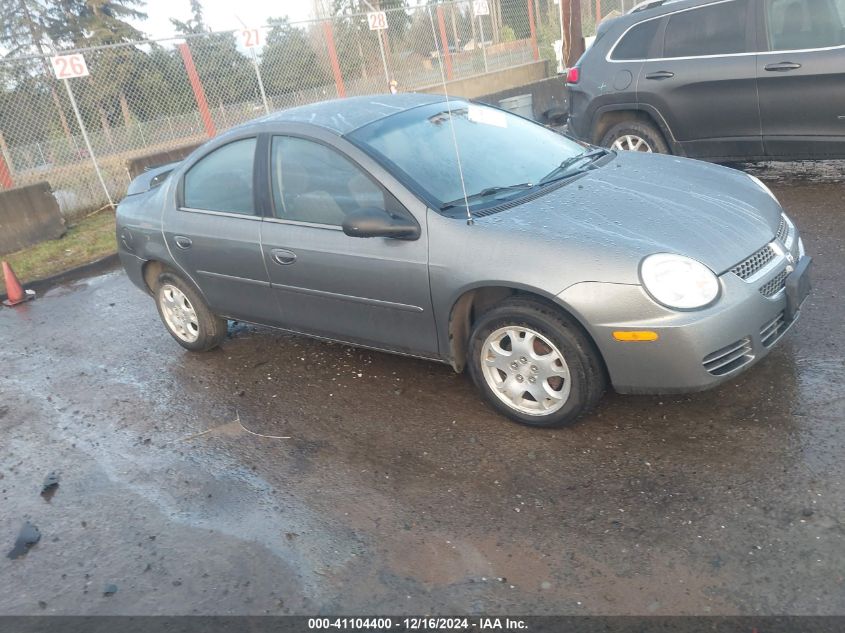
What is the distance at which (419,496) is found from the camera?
353 cm

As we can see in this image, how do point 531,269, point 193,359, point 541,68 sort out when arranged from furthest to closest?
point 541,68, point 193,359, point 531,269

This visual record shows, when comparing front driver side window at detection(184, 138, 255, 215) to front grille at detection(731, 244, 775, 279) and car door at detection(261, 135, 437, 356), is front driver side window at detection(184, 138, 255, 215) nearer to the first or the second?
car door at detection(261, 135, 437, 356)

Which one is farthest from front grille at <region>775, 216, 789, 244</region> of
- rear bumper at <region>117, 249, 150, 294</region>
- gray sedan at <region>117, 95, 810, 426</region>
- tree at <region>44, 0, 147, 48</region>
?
tree at <region>44, 0, 147, 48</region>

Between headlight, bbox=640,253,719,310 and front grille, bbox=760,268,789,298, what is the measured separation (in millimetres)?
309

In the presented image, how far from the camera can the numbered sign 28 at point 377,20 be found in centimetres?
1612

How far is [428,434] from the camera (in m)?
4.05

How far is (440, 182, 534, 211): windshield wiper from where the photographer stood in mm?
4008

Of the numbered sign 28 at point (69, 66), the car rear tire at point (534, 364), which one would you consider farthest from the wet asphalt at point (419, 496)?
the numbered sign 28 at point (69, 66)

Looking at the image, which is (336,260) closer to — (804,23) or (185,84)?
(804,23)

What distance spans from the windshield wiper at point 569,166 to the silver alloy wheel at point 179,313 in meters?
2.72

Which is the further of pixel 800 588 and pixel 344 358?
pixel 344 358

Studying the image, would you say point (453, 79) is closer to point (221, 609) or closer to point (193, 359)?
point (193, 359)

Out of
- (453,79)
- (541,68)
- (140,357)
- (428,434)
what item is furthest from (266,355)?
(541,68)

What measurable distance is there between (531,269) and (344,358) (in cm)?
197
